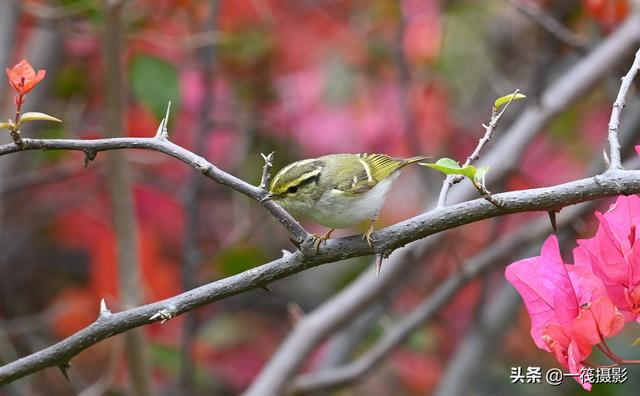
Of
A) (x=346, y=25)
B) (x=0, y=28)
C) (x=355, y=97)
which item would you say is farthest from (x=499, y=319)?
(x=0, y=28)

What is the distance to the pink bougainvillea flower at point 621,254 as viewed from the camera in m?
1.41

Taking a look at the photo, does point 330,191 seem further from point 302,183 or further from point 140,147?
point 140,147

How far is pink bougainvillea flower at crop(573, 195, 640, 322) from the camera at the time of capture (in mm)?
1407

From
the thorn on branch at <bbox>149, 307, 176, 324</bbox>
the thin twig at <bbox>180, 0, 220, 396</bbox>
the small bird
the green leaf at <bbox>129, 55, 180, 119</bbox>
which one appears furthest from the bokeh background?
the thorn on branch at <bbox>149, 307, 176, 324</bbox>

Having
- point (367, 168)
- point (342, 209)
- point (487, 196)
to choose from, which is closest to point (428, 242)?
point (367, 168)

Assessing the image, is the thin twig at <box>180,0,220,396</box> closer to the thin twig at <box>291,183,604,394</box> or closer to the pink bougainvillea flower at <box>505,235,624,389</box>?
the thin twig at <box>291,183,604,394</box>

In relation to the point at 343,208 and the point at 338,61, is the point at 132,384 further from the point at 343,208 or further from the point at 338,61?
the point at 338,61

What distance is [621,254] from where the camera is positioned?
1.42 meters

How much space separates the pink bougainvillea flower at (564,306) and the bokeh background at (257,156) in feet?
5.17

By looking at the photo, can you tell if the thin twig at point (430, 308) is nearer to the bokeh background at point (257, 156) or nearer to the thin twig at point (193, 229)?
the bokeh background at point (257, 156)

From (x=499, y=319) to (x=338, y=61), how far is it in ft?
4.61

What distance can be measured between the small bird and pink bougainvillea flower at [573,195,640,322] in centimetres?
62

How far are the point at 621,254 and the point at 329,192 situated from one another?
80cm

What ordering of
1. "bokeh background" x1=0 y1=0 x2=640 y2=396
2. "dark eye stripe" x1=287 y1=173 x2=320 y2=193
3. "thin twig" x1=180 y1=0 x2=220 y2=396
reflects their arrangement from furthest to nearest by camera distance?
"bokeh background" x1=0 y1=0 x2=640 y2=396
"thin twig" x1=180 y1=0 x2=220 y2=396
"dark eye stripe" x1=287 y1=173 x2=320 y2=193
